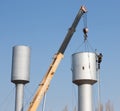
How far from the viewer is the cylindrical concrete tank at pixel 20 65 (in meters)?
49.7

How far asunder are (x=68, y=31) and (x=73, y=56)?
13.5ft

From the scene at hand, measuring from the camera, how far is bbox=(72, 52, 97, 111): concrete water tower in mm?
42094

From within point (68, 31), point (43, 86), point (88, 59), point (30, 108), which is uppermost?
point (68, 31)

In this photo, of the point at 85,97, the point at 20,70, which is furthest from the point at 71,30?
the point at 20,70

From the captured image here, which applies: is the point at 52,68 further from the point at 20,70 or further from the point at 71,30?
the point at 20,70

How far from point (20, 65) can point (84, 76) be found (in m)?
11.6

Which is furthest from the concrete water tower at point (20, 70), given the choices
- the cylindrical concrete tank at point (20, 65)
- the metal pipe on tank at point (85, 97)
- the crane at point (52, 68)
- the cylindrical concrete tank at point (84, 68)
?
the metal pipe on tank at point (85, 97)

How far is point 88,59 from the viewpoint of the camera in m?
43.1

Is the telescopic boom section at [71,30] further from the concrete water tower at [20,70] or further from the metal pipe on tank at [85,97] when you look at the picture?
the concrete water tower at [20,70]

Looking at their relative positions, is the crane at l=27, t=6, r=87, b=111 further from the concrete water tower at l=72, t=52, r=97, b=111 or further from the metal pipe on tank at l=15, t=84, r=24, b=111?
the metal pipe on tank at l=15, t=84, r=24, b=111

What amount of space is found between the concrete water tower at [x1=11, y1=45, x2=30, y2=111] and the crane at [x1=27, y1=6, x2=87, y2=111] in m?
5.52

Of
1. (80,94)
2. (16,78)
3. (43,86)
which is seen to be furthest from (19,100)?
(80,94)

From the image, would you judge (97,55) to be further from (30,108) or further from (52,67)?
(30,108)

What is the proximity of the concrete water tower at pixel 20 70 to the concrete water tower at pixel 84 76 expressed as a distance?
9264 mm
